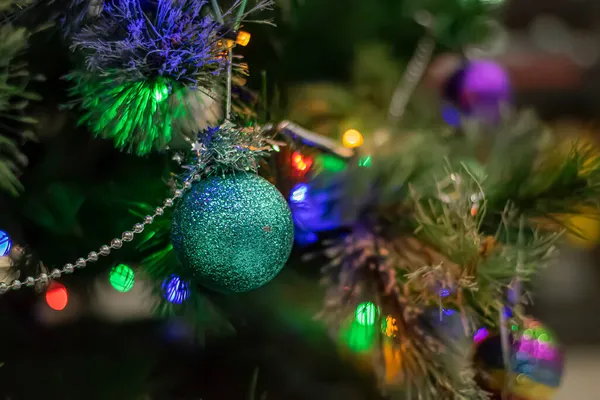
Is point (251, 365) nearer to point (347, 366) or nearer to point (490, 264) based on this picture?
point (347, 366)

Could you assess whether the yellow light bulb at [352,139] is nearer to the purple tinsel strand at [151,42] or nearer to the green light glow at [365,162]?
the green light glow at [365,162]

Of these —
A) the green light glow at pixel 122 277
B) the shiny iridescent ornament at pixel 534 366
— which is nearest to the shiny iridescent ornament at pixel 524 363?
the shiny iridescent ornament at pixel 534 366

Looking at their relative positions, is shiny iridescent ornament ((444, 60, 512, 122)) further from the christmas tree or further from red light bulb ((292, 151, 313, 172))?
red light bulb ((292, 151, 313, 172))

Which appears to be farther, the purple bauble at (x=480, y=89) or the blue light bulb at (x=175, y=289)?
the purple bauble at (x=480, y=89)

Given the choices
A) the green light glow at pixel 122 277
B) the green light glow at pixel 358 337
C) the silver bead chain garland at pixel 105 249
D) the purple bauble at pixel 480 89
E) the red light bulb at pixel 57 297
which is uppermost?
Answer: the silver bead chain garland at pixel 105 249

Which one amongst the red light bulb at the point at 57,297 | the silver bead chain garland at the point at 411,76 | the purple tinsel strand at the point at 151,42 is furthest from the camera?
the silver bead chain garland at the point at 411,76

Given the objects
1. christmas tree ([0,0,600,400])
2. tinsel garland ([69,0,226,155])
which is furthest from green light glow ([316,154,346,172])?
tinsel garland ([69,0,226,155])
